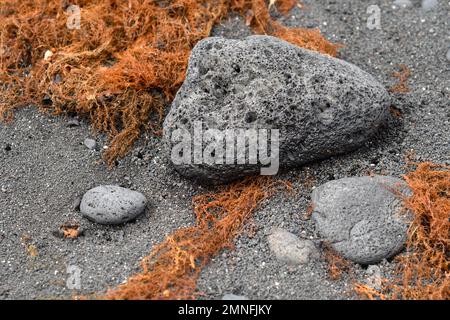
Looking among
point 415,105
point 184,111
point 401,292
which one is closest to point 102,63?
point 184,111

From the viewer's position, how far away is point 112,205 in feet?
11.6

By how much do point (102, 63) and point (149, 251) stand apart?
1.43 metres

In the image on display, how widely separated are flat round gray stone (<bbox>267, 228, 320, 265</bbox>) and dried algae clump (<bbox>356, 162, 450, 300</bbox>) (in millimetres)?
287

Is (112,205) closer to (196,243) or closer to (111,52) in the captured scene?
(196,243)

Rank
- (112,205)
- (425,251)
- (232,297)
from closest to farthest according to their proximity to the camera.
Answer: (232,297) → (425,251) → (112,205)

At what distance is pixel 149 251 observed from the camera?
11.3 feet

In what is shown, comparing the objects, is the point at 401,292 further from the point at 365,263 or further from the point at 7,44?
the point at 7,44

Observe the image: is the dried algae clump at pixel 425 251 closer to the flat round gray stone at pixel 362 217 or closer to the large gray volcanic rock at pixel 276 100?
the flat round gray stone at pixel 362 217

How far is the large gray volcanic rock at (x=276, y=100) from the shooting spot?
3.53 meters

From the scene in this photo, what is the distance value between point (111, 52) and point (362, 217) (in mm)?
1964

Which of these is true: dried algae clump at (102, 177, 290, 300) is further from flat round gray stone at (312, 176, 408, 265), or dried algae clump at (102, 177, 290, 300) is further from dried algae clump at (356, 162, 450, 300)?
dried algae clump at (356, 162, 450, 300)

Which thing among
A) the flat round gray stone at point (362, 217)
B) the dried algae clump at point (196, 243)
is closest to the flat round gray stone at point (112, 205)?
the dried algae clump at point (196, 243)

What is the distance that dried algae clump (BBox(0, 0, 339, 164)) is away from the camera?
406cm

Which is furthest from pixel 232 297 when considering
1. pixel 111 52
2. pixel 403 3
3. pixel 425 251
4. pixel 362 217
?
pixel 403 3
